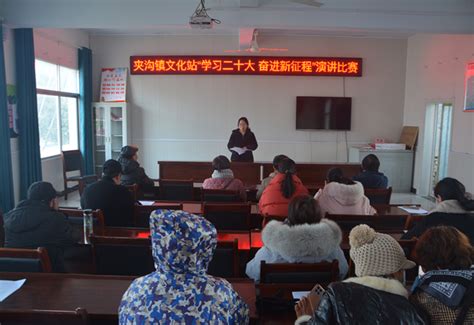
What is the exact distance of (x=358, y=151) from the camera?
780cm

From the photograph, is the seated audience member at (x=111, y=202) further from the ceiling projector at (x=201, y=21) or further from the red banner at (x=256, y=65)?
the red banner at (x=256, y=65)

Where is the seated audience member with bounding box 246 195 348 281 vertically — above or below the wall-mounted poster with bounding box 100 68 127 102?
below

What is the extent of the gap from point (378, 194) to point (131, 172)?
8.54ft

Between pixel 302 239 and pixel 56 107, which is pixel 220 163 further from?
pixel 56 107

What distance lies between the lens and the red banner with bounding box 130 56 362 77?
826cm

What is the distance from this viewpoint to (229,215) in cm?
329

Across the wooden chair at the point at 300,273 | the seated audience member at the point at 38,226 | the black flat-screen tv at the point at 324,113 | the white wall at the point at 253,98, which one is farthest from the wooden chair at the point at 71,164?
the wooden chair at the point at 300,273

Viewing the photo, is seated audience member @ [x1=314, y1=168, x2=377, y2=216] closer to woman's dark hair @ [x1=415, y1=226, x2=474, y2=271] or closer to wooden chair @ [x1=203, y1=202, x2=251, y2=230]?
wooden chair @ [x1=203, y1=202, x2=251, y2=230]

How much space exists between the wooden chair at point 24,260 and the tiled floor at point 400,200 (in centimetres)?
486

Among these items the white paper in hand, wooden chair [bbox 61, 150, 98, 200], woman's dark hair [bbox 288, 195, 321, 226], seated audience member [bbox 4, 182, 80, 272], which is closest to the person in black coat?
the white paper in hand

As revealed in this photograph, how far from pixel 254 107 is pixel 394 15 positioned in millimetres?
3759

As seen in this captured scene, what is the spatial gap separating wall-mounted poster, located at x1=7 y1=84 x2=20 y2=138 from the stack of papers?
435 centimetres

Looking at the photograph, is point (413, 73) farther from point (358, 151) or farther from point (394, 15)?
point (394, 15)

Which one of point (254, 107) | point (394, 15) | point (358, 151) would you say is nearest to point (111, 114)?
point (254, 107)
